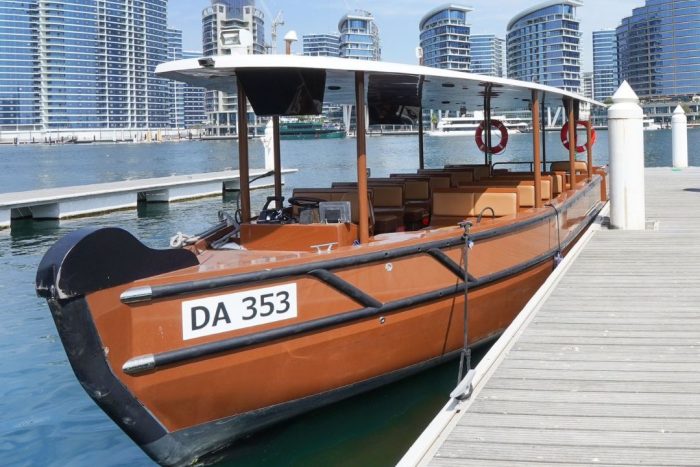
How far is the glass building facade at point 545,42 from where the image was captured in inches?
4195

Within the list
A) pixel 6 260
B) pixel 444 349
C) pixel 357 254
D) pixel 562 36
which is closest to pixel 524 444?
pixel 357 254

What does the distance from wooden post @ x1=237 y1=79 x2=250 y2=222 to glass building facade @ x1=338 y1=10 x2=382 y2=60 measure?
27.3 feet

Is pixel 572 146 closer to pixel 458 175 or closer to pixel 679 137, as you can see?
pixel 458 175

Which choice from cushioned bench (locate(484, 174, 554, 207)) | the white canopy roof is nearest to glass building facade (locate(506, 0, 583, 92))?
cushioned bench (locate(484, 174, 554, 207))

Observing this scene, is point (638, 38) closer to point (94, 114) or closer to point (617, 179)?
point (94, 114)

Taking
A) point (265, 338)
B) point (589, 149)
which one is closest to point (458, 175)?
point (589, 149)

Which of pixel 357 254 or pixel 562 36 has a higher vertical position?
pixel 562 36

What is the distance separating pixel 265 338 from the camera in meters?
5.09

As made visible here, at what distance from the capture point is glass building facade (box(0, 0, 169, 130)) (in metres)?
155

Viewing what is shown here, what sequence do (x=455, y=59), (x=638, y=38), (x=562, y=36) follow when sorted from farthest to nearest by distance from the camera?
(x=638, y=38) → (x=562, y=36) → (x=455, y=59)

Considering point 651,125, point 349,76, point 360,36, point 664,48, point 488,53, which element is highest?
point 488,53

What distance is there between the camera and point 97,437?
6.18m

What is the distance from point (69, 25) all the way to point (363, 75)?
172 metres

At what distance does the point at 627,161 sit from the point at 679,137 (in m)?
14.2
